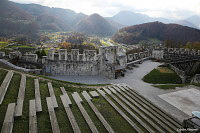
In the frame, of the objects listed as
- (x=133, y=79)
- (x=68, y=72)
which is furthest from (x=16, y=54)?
(x=133, y=79)

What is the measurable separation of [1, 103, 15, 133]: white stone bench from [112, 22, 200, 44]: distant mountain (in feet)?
362

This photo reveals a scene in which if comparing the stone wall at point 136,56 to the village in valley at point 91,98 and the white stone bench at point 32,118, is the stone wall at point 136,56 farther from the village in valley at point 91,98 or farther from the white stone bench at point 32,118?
the white stone bench at point 32,118

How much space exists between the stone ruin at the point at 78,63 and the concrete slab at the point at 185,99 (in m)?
7.51

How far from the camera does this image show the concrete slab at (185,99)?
12.5 meters

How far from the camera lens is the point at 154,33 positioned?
122 m

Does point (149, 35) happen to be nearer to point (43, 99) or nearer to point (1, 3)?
point (43, 99)

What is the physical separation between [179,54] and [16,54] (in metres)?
31.3

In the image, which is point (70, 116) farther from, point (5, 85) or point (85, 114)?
point (5, 85)

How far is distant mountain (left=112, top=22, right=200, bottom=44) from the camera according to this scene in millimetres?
102875

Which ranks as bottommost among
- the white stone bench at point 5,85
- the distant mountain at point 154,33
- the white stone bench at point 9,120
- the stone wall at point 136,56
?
the white stone bench at point 9,120

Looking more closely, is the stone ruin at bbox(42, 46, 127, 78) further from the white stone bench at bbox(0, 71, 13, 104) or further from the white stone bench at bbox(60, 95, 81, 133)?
the white stone bench at bbox(60, 95, 81, 133)

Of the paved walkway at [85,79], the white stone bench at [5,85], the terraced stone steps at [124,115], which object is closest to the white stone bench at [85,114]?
the terraced stone steps at [124,115]

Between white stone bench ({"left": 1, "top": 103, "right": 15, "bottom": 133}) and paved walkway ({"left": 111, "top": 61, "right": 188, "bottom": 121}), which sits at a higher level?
white stone bench ({"left": 1, "top": 103, "right": 15, "bottom": 133})

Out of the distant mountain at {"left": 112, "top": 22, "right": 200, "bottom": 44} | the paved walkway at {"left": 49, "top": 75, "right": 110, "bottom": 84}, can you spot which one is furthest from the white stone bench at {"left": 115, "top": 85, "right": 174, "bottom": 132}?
the distant mountain at {"left": 112, "top": 22, "right": 200, "bottom": 44}
